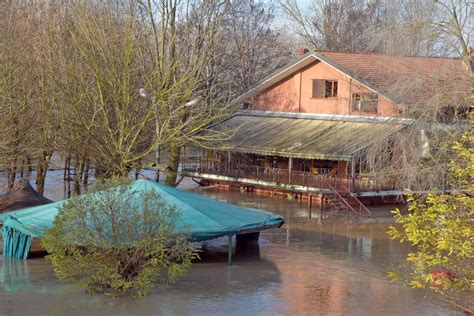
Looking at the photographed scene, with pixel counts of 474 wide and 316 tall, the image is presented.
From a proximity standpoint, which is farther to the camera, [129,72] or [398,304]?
[129,72]

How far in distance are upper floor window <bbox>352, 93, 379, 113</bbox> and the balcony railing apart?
384cm

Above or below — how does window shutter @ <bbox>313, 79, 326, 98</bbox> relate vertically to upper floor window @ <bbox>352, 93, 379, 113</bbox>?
above

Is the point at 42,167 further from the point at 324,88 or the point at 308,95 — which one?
the point at 324,88

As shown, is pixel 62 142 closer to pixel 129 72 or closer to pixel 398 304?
pixel 129 72

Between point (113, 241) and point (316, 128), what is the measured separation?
2200cm

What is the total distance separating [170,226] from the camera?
16.9m

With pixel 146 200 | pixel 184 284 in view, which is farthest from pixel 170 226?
pixel 184 284

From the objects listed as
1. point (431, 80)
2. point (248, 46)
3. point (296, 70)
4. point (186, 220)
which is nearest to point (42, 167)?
point (186, 220)

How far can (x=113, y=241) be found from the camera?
16.7 m

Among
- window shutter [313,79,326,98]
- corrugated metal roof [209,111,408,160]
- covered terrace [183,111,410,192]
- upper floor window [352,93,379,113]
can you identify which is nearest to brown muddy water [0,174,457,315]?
covered terrace [183,111,410,192]

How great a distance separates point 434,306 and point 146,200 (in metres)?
7.38

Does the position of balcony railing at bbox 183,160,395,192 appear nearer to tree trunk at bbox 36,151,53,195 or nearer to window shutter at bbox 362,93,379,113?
window shutter at bbox 362,93,379,113

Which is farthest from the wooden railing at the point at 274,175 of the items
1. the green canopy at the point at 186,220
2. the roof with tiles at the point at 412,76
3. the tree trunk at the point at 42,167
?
the green canopy at the point at 186,220

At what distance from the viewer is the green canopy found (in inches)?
803
